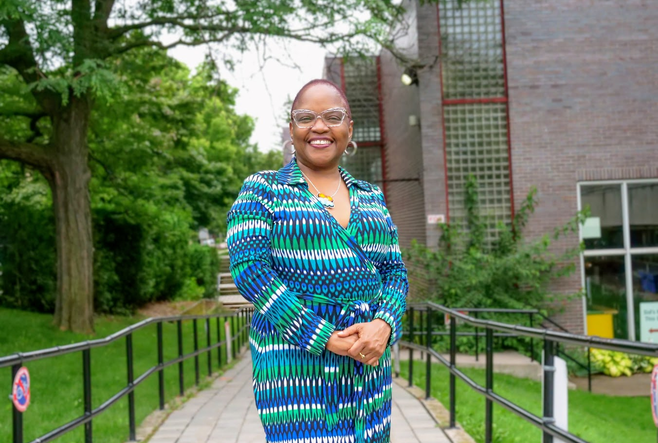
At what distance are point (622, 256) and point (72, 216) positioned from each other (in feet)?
32.0

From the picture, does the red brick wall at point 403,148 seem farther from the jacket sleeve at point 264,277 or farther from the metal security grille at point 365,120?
the jacket sleeve at point 264,277

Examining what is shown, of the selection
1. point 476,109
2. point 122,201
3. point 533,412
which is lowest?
point 533,412

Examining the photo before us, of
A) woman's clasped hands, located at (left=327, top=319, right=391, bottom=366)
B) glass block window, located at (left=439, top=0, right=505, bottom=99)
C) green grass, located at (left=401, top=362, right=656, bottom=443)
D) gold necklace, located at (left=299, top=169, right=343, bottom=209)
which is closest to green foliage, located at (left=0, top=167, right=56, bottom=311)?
green grass, located at (left=401, top=362, right=656, bottom=443)

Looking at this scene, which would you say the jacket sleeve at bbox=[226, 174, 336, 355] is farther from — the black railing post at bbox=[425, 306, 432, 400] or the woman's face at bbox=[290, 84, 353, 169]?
the black railing post at bbox=[425, 306, 432, 400]

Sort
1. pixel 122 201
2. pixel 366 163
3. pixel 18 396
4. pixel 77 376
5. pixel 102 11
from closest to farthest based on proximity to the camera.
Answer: pixel 18 396 → pixel 77 376 → pixel 102 11 → pixel 122 201 → pixel 366 163

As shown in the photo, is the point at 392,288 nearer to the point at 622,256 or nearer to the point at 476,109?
the point at 476,109

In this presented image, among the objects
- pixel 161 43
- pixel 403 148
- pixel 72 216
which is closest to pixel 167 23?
pixel 161 43

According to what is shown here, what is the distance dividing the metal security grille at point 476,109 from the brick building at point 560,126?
0.7 inches

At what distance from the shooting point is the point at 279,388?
2488mm

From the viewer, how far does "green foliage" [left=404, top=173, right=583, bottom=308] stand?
41.3ft

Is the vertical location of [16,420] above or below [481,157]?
below

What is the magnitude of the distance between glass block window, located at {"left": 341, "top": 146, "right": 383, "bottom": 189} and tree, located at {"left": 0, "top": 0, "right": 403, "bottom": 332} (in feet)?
18.9

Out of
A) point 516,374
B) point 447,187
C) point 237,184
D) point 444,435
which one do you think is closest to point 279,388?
point 444,435

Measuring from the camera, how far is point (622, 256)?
13305 mm
